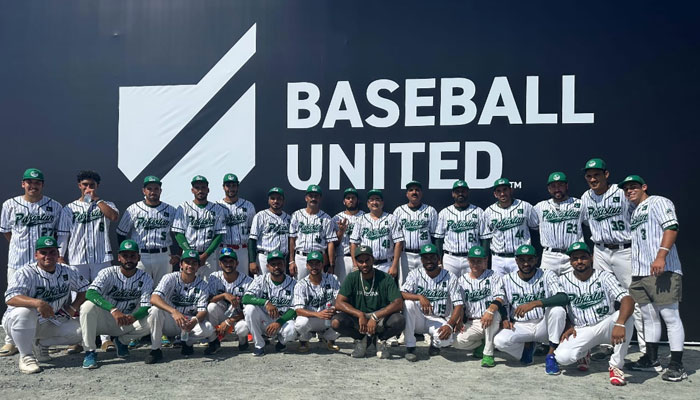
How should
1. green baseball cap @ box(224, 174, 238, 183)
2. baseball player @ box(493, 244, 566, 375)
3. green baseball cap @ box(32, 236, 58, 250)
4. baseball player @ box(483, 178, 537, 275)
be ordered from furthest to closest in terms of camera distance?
green baseball cap @ box(224, 174, 238, 183) < baseball player @ box(483, 178, 537, 275) < green baseball cap @ box(32, 236, 58, 250) < baseball player @ box(493, 244, 566, 375)

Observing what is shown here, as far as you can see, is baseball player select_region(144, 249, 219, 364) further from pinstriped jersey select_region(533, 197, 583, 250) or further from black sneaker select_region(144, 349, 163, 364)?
pinstriped jersey select_region(533, 197, 583, 250)

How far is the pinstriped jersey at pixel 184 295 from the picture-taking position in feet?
17.2

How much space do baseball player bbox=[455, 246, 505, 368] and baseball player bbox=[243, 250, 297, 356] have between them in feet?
5.60

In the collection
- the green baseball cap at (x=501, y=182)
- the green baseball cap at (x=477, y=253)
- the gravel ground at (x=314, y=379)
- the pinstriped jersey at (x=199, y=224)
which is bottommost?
the gravel ground at (x=314, y=379)

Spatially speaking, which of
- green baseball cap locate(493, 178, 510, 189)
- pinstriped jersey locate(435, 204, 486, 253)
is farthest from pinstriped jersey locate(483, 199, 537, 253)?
green baseball cap locate(493, 178, 510, 189)

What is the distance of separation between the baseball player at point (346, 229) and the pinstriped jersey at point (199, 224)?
134cm

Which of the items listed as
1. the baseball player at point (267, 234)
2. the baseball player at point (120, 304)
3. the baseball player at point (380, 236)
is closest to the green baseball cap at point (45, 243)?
the baseball player at point (120, 304)

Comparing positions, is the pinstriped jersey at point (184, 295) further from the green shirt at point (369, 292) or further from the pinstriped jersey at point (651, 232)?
the pinstriped jersey at point (651, 232)

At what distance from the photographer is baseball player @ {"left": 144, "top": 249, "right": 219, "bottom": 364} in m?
4.98

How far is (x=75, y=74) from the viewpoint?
22.7ft

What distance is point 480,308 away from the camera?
5188 mm

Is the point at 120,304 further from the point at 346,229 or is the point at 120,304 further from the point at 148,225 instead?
the point at 346,229

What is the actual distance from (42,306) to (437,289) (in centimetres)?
372

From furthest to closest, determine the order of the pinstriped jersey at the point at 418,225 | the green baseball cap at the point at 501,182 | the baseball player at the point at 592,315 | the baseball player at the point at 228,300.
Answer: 1. the pinstriped jersey at the point at 418,225
2. the green baseball cap at the point at 501,182
3. the baseball player at the point at 228,300
4. the baseball player at the point at 592,315
